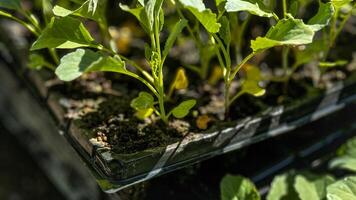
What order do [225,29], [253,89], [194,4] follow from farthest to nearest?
1. [253,89]
2. [225,29]
3. [194,4]

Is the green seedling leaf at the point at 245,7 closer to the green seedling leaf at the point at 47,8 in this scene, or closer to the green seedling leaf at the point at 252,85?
the green seedling leaf at the point at 252,85

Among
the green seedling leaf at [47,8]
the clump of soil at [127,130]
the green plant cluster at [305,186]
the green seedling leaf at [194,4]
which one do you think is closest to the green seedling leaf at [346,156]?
the green plant cluster at [305,186]

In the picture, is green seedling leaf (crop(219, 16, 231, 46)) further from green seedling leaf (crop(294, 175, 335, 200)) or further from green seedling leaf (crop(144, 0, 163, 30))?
green seedling leaf (crop(294, 175, 335, 200))

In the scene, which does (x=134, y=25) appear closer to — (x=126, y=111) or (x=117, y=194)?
(x=126, y=111)

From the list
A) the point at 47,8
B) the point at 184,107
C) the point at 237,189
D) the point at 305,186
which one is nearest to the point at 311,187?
the point at 305,186

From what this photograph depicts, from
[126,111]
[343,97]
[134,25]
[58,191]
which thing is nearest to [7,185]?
[58,191]

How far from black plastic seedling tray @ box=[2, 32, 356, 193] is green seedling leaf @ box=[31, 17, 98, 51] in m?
0.15

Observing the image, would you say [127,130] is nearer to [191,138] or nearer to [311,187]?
[191,138]

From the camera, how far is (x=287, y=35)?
0.62m

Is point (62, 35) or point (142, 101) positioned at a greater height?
point (62, 35)

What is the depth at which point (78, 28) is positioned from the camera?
681 mm

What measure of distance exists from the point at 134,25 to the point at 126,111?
37 centimetres

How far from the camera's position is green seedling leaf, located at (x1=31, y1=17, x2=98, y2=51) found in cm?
66

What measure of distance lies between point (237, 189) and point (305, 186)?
0.12m
